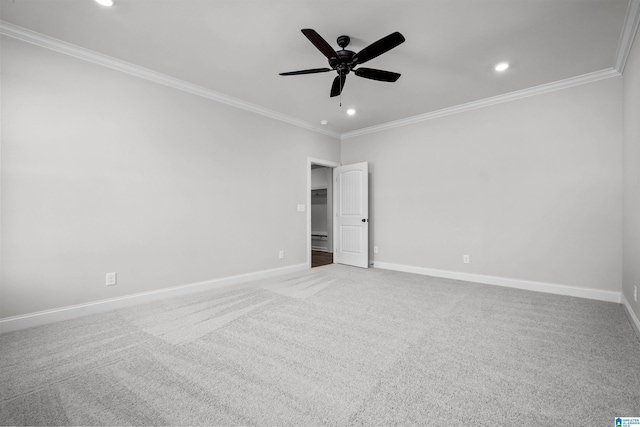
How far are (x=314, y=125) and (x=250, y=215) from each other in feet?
7.22

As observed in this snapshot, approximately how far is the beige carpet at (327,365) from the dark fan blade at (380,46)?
2.40 m

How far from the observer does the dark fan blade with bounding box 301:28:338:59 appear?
83.4 inches

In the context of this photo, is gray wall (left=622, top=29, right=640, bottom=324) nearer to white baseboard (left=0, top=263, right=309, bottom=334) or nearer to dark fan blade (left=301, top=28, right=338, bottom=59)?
dark fan blade (left=301, top=28, right=338, bottom=59)

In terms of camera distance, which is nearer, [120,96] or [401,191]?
[120,96]

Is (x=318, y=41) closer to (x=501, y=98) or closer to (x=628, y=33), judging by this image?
(x=628, y=33)

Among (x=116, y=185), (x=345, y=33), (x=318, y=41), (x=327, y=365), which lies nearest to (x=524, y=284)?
(x=327, y=365)

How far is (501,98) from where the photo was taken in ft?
13.1

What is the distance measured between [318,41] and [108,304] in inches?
132

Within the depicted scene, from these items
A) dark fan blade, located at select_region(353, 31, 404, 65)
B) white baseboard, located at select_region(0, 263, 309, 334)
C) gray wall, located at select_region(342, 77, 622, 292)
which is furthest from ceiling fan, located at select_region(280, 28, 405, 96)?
white baseboard, located at select_region(0, 263, 309, 334)

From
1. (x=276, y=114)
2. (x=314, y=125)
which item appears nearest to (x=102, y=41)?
(x=276, y=114)

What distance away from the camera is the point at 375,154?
5461 mm

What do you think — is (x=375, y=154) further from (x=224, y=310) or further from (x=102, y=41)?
(x=102, y=41)

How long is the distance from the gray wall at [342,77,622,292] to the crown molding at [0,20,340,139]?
8.48 ft

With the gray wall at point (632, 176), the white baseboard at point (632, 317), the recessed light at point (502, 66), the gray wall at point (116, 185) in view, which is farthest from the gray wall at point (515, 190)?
the gray wall at point (116, 185)
